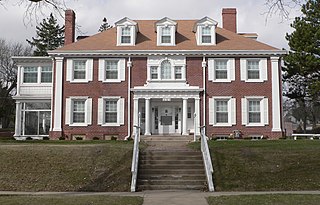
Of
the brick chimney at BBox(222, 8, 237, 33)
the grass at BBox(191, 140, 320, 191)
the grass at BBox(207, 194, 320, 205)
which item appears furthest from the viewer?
the brick chimney at BBox(222, 8, 237, 33)

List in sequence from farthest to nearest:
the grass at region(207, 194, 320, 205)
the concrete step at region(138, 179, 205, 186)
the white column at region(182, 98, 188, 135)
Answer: the white column at region(182, 98, 188, 135), the concrete step at region(138, 179, 205, 186), the grass at region(207, 194, 320, 205)

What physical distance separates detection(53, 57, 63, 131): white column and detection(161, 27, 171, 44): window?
725 centimetres

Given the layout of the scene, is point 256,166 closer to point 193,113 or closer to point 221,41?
point 193,113

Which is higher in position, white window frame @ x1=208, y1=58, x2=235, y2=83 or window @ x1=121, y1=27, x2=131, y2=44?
window @ x1=121, y1=27, x2=131, y2=44

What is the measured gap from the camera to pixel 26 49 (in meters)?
62.4

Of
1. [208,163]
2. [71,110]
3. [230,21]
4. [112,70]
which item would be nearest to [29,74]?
[71,110]

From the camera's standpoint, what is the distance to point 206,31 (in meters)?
28.1

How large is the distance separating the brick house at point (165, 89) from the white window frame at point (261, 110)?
7 centimetres

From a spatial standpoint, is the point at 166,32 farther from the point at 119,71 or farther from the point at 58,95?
the point at 58,95

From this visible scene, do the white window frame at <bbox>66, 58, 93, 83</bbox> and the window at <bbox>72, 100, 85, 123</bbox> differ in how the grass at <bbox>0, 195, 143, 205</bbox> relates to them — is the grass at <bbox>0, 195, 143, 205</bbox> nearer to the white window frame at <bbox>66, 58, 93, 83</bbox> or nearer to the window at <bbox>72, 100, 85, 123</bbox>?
the window at <bbox>72, 100, 85, 123</bbox>

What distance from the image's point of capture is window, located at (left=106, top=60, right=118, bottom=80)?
27.2 m

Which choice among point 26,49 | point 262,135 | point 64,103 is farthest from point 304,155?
point 26,49

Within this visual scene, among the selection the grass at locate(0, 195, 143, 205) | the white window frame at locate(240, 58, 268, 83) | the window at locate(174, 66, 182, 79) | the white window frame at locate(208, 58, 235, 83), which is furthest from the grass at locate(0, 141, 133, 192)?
the white window frame at locate(240, 58, 268, 83)

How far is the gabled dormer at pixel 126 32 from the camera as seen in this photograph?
2788 cm
